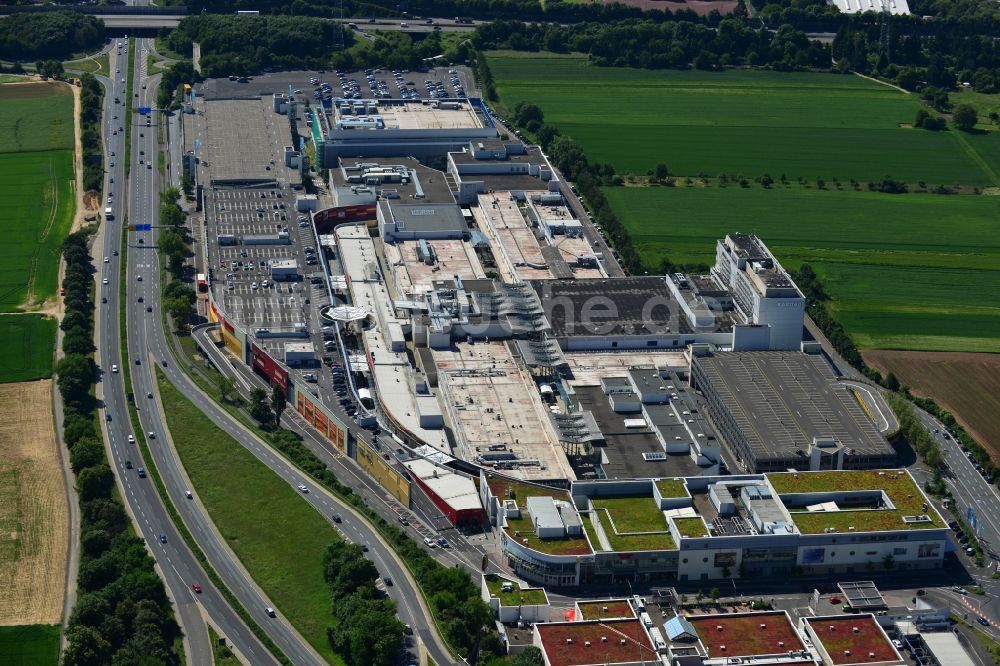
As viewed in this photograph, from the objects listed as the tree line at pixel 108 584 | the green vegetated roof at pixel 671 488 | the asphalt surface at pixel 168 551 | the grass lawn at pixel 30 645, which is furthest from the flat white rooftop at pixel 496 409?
the grass lawn at pixel 30 645

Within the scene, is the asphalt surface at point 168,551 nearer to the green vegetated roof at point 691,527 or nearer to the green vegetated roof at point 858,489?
the green vegetated roof at point 691,527

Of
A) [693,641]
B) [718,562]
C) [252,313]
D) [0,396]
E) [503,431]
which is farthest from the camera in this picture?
[252,313]

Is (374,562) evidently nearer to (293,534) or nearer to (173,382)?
(293,534)

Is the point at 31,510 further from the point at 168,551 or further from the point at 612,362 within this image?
the point at 612,362

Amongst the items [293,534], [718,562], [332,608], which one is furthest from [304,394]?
[718,562]

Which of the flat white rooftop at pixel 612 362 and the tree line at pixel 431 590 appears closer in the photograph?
the tree line at pixel 431 590

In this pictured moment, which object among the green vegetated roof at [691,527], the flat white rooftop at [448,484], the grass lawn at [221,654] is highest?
the green vegetated roof at [691,527]

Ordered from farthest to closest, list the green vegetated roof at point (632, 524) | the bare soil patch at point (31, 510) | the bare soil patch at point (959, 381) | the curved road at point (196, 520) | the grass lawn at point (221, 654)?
the bare soil patch at point (959, 381) → the green vegetated roof at point (632, 524) → the bare soil patch at point (31, 510) → the curved road at point (196, 520) → the grass lawn at point (221, 654)
